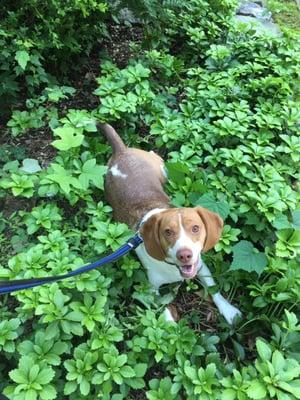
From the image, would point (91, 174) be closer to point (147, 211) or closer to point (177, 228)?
point (147, 211)

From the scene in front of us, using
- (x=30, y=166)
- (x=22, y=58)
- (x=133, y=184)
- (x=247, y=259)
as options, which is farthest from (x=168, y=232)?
(x=22, y=58)

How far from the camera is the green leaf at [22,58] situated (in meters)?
4.33

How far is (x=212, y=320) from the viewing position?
3564 mm

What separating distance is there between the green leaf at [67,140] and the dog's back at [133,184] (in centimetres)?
38

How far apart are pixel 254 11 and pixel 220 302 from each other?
4709mm

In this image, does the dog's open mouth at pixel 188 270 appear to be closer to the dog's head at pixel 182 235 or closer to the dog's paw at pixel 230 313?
the dog's head at pixel 182 235

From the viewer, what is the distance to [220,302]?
3.53 meters

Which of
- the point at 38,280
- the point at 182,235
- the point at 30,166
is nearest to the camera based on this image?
the point at 38,280

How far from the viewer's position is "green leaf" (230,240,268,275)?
10.7 ft

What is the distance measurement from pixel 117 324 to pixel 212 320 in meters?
0.74

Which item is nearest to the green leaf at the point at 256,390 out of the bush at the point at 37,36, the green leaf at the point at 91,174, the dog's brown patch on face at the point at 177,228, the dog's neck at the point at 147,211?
the dog's brown patch on face at the point at 177,228

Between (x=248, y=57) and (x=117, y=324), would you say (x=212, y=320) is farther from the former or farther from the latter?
(x=248, y=57)

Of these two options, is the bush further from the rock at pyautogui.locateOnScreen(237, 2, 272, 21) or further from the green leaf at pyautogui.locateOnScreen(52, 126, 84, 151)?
the rock at pyautogui.locateOnScreen(237, 2, 272, 21)

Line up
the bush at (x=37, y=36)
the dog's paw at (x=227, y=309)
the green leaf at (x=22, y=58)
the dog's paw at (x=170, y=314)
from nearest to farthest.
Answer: the dog's paw at (x=170, y=314)
the dog's paw at (x=227, y=309)
the green leaf at (x=22, y=58)
the bush at (x=37, y=36)
